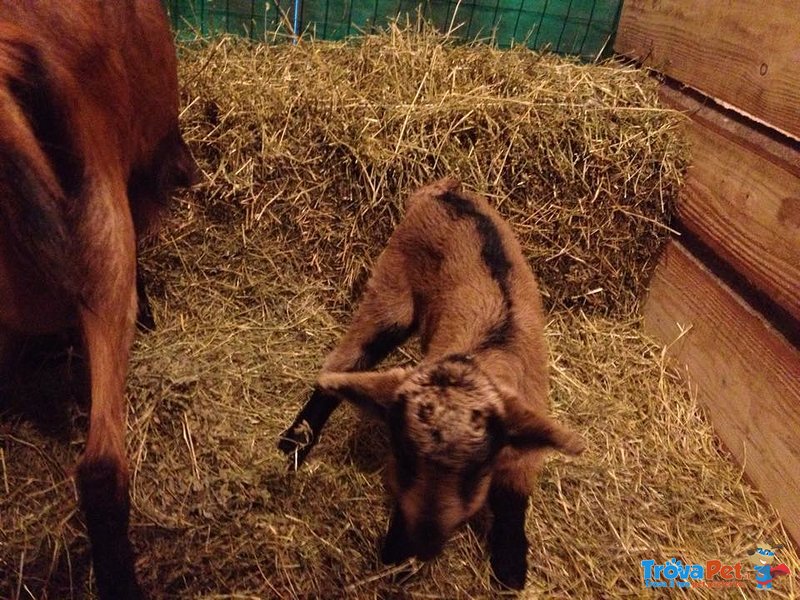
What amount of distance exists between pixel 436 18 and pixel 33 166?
3085mm

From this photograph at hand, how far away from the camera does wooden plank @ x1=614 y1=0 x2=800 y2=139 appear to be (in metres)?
2.61

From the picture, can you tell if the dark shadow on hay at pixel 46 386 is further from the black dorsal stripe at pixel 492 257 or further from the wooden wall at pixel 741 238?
the wooden wall at pixel 741 238

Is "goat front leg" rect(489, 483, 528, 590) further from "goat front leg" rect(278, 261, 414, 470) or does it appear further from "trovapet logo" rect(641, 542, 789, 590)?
"goat front leg" rect(278, 261, 414, 470)

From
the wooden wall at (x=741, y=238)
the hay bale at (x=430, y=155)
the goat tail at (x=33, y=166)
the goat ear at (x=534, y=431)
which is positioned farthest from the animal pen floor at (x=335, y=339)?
the goat tail at (x=33, y=166)

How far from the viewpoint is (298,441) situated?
2.50 m

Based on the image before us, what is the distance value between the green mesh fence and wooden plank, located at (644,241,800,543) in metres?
1.64

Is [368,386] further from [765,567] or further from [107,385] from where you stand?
[765,567]

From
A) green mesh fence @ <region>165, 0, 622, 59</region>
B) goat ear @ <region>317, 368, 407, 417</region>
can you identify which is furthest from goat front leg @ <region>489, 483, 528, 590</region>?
green mesh fence @ <region>165, 0, 622, 59</region>

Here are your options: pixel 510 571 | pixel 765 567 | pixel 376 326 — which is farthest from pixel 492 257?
pixel 765 567

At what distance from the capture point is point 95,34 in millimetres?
1874

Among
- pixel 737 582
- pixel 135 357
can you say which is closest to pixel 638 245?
pixel 737 582

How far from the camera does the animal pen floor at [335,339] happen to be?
2.22 m

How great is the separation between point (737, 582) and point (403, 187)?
2.09 meters

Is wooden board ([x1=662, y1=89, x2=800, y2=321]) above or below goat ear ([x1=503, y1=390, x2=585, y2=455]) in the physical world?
above
